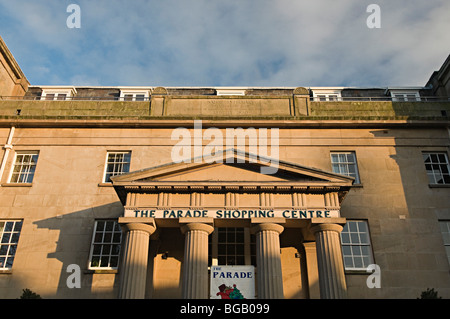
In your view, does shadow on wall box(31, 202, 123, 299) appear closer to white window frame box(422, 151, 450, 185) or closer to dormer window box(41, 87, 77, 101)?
dormer window box(41, 87, 77, 101)

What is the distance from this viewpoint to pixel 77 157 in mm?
22609

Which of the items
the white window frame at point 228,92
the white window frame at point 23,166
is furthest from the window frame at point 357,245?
the white window frame at point 23,166

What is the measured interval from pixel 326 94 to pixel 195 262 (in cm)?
1525

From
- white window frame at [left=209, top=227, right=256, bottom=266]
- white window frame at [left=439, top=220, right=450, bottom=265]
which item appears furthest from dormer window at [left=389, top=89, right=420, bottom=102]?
white window frame at [left=209, top=227, right=256, bottom=266]

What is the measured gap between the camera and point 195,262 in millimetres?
16781

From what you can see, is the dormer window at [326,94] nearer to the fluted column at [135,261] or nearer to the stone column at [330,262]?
the stone column at [330,262]

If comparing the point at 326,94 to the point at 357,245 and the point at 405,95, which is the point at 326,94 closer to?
the point at 405,95

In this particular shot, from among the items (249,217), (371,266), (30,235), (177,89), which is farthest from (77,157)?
(371,266)

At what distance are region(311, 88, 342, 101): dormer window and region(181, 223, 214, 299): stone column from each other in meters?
13.2

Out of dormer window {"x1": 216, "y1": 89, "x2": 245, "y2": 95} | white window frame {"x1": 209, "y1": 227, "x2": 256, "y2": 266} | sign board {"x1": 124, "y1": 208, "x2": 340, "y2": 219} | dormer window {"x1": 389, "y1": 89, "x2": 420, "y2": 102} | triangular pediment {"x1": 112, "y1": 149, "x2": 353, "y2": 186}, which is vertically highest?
dormer window {"x1": 216, "y1": 89, "x2": 245, "y2": 95}

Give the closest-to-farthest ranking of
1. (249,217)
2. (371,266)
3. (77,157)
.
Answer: (249,217) → (371,266) → (77,157)

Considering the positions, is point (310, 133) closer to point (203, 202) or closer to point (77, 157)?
point (203, 202)

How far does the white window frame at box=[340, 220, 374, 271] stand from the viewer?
1975 cm

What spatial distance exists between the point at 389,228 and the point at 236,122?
9.54 metres
